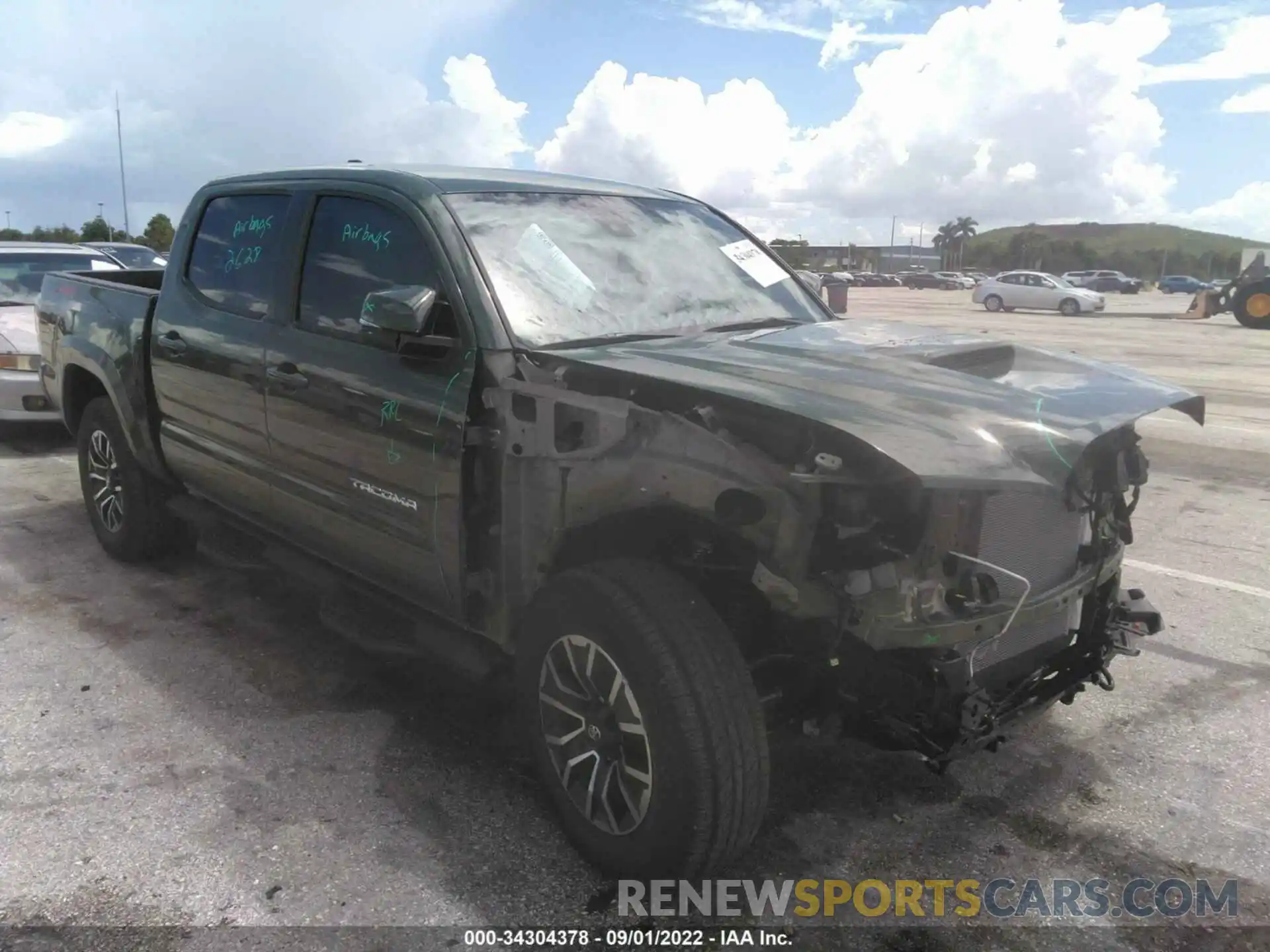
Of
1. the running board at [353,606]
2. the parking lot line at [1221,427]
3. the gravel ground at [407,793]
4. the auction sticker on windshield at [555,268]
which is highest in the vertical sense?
the auction sticker on windshield at [555,268]

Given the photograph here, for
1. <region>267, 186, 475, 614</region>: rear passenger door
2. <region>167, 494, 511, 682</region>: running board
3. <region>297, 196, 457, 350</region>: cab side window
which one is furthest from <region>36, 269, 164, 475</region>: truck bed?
<region>297, 196, 457, 350</region>: cab side window

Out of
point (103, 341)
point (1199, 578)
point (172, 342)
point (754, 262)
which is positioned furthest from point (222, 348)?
point (1199, 578)

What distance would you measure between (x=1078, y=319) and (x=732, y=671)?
31524mm

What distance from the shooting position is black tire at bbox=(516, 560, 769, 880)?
2.42 m

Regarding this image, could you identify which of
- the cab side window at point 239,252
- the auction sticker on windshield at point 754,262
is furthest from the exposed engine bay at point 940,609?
the cab side window at point 239,252

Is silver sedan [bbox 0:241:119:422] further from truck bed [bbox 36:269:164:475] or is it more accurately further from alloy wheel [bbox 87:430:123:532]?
alloy wheel [bbox 87:430:123:532]

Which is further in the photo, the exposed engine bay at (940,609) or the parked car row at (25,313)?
the parked car row at (25,313)

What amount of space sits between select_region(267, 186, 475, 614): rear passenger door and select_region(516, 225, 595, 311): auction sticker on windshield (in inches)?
11.8

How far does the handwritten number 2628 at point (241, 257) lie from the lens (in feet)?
13.4

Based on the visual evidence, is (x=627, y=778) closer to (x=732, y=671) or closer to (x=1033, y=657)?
(x=732, y=671)

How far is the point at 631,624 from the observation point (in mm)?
2506

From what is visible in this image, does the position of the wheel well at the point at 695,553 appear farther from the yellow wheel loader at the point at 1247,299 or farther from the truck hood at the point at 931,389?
the yellow wheel loader at the point at 1247,299

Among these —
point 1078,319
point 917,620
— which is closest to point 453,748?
point 917,620

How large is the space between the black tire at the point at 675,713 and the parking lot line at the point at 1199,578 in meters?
3.70
